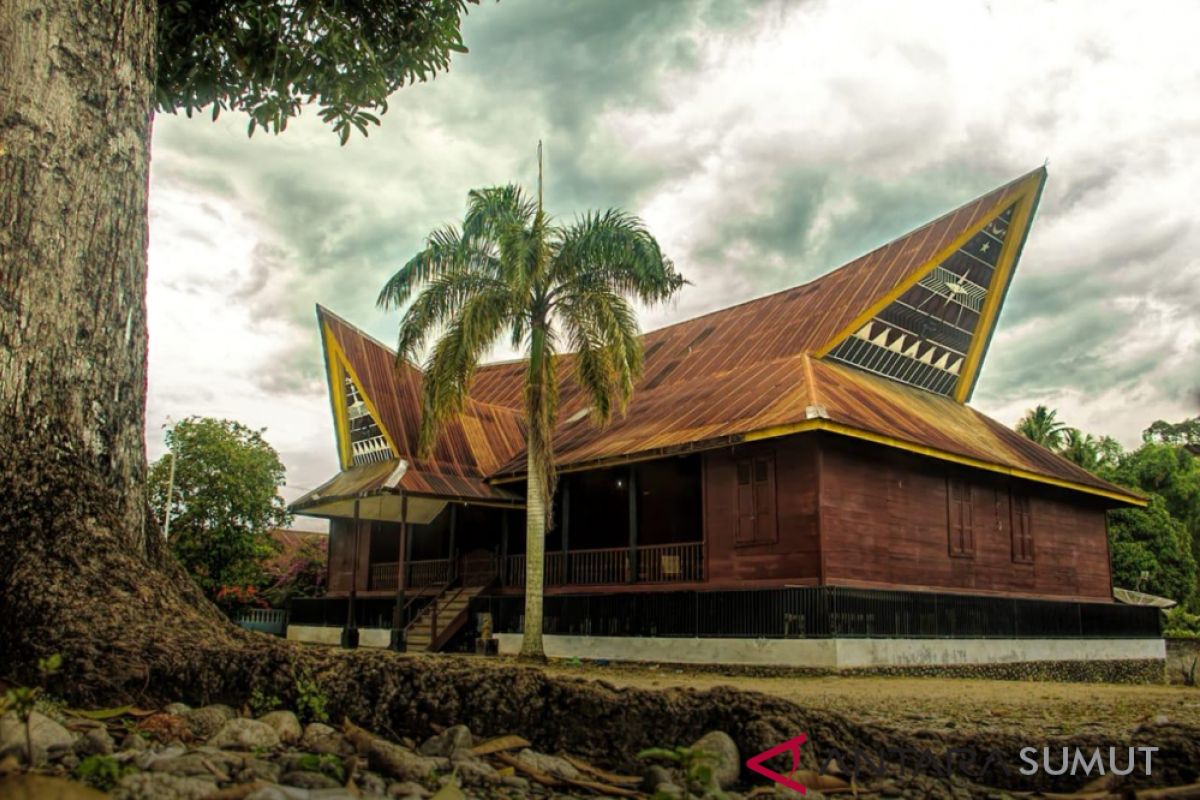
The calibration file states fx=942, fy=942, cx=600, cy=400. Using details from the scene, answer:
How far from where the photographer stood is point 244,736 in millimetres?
3881

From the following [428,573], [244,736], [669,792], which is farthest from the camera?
[428,573]

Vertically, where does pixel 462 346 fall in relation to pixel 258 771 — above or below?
above

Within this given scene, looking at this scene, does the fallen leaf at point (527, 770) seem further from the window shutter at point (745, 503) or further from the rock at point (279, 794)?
the window shutter at point (745, 503)

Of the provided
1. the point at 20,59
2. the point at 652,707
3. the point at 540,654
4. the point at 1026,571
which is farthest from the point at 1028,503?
the point at 20,59

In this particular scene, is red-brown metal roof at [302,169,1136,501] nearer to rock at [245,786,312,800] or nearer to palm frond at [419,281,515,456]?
palm frond at [419,281,515,456]

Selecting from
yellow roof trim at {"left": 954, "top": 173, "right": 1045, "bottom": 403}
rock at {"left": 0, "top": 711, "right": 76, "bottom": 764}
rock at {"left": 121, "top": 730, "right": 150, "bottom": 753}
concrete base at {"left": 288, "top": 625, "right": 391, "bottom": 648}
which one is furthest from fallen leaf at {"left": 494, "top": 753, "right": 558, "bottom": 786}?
yellow roof trim at {"left": 954, "top": 173, "right": 1045, "bottom": 403}

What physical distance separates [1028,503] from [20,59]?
20780mm

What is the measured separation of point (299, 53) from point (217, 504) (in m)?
18.3

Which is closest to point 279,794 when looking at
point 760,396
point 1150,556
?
point 760,396

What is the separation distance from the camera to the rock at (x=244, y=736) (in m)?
3.81

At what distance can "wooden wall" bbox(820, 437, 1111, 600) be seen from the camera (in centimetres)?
1645

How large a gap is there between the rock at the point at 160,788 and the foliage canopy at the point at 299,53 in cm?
811

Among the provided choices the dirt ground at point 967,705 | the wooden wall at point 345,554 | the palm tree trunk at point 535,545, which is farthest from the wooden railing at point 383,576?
the dirt ground at point 967,705

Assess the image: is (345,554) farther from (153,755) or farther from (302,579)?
(153,755)
